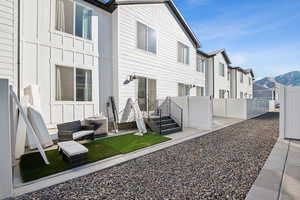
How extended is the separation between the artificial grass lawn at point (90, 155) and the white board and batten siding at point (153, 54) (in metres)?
2.38

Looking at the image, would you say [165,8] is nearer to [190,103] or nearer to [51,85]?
[190,103]

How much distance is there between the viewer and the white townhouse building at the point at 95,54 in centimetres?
591

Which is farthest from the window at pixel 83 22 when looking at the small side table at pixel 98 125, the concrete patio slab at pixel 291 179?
the concrete patio slab at pixel 291 179

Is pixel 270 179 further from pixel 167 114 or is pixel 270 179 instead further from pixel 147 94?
pixel 147 94

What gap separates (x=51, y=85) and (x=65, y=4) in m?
3.55

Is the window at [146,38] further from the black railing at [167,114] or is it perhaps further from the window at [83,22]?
the black railing at [167,114]

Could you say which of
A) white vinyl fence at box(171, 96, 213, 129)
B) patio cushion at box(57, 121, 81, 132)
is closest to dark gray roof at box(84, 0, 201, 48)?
patio cushion at box(57, 121, 81, 132)

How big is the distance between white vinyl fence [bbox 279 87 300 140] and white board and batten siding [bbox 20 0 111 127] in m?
8.40

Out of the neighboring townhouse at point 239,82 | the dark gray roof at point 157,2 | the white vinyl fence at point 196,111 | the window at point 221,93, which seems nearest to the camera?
the dark gray roof at point 157,2

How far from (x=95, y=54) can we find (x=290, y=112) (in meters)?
9.14

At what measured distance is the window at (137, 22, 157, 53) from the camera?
9023mm

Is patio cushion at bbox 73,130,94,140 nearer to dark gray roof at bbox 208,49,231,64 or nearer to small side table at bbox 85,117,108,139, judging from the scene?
small side table at bbox 85,117,108,139

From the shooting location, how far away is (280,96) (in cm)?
682

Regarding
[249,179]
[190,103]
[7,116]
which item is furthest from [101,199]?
[190,103]
